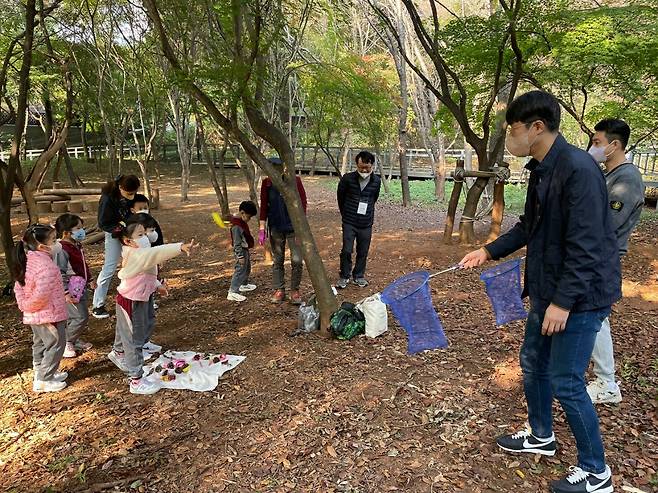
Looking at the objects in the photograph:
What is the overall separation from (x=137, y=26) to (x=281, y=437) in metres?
10.7

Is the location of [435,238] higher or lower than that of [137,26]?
lower

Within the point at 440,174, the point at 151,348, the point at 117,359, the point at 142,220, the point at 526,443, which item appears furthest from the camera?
the point at 440,174

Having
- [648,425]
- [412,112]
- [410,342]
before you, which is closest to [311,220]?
[410,342]

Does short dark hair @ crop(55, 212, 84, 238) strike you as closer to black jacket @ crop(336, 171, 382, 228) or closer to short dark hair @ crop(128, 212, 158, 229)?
short dark hair @ crop(128, 212, 158, 229)

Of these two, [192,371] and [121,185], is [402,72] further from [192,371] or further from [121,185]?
[192,371]

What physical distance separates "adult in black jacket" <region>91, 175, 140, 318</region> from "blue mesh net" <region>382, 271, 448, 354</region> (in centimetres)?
280

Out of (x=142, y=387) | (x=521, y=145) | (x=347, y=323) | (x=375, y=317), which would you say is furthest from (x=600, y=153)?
(x=142, y=387)

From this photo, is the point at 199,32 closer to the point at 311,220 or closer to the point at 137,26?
the point at 137,26

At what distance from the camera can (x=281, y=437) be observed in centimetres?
297

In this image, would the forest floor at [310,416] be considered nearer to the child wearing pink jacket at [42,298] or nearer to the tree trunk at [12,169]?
the child wearing pink jacket at [42,298]

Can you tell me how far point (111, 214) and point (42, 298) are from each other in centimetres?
144

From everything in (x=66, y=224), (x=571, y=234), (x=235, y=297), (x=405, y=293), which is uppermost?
(x=571, y=234)

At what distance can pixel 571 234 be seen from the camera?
6.57 feet

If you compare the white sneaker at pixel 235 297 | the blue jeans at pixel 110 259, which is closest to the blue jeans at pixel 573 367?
the white sneaker at pixel 235 297
